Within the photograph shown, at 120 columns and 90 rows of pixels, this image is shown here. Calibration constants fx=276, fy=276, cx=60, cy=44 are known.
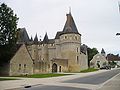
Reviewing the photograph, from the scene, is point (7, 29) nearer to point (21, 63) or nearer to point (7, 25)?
point (7, 25)

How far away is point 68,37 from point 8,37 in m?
32.8

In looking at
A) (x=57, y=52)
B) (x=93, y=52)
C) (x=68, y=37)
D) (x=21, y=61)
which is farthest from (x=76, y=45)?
(x=93, y=52)

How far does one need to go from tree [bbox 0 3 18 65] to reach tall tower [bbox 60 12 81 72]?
32018 mm

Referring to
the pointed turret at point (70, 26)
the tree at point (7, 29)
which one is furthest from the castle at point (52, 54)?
the tree at point (7, 29)

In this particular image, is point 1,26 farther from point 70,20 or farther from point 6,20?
point 70,20

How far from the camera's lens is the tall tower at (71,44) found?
8031cm

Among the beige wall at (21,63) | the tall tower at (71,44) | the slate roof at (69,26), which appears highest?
the slate roof at (69,26)

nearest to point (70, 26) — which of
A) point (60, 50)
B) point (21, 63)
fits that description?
point (60, 50)

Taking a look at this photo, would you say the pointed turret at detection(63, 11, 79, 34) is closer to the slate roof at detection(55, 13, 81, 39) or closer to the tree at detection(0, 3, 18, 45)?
the slate roof at detection(55, 13, 81, 39)

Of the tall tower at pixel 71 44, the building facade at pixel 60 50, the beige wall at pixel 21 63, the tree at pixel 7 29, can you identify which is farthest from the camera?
the tall tower at pixel 71 44

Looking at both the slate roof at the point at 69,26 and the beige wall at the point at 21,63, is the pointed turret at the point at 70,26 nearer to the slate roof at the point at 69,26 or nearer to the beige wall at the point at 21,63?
the slate roof at the point at 69,26

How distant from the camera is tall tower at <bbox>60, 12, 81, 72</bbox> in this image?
80312mm

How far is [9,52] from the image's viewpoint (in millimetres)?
51188

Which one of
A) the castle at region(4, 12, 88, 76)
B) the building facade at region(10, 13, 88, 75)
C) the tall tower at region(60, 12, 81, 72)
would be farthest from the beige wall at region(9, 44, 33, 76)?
the tall tower at region(60, 12, 81, 72)
